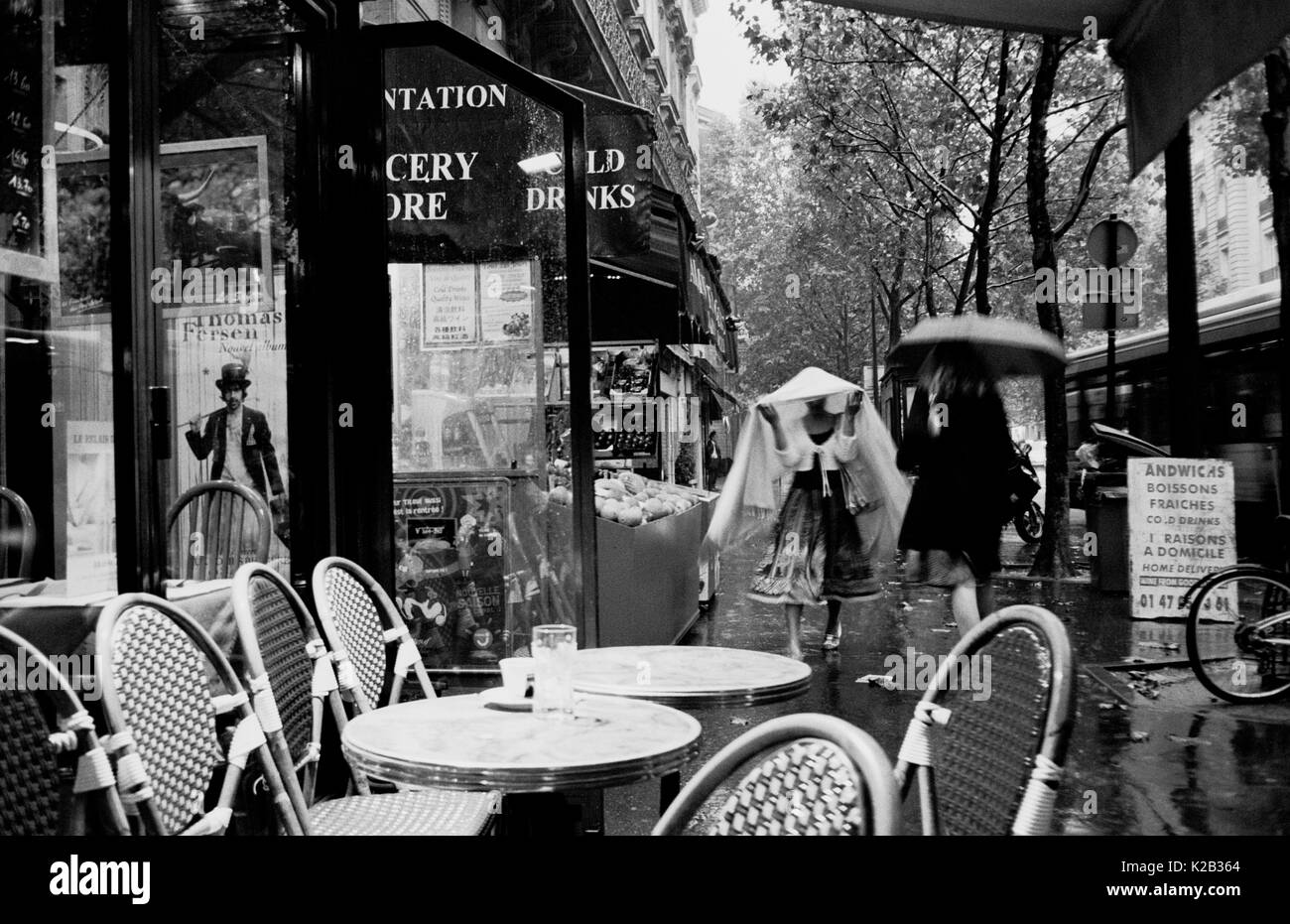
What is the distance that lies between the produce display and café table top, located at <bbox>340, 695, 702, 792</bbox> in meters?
3.19

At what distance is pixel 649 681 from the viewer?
9.27 ft

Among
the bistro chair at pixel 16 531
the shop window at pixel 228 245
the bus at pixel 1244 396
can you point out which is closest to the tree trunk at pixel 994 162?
the bus at pixel 1244 396

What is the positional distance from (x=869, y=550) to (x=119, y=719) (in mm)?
5940

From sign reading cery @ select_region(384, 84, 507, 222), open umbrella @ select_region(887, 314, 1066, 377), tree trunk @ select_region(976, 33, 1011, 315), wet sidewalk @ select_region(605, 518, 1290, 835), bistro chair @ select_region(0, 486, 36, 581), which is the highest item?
tree trunk @ select_region(976, 33, 1011, 315)

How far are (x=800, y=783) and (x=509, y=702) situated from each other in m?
0.96

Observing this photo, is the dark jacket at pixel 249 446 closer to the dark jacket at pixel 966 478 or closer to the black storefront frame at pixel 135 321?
the black storefront frame at pixel 135 321

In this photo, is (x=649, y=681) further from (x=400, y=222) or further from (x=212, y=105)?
(x=400, y=222)

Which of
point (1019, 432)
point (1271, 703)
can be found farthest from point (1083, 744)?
point (1019, 432)

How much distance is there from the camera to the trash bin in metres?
10.6

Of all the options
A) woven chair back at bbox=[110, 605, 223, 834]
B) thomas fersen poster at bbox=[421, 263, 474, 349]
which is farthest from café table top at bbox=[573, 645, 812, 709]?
thomas fersen poster at bbox=[421, 263, 474, 349]

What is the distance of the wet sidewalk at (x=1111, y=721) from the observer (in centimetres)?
444

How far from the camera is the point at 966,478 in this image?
6.27 m

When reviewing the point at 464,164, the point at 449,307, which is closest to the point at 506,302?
the point at 449,307

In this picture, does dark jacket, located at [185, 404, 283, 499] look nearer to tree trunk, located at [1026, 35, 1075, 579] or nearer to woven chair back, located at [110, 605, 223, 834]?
woven chair back, located at [110, 605, 223, 834]
